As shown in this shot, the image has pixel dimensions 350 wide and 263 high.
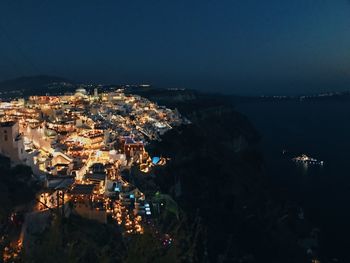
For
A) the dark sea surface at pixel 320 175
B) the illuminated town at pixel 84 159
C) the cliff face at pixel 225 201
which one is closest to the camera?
the illuminated town at pixel 84 159

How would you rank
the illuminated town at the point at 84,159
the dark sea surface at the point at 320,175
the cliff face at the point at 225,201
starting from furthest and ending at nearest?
the dark sea surface at the point at 320,175 < the cliff face at the point at 225,201 < the illuminated town at the point at 84,159

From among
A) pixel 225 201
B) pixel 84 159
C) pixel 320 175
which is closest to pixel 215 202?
pixel 225 201

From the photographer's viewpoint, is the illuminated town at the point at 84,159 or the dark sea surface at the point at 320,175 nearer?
the illuminated town at the point at 84,159

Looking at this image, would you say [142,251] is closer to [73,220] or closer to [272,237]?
[73,220]

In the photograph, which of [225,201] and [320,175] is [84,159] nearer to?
[225,201]

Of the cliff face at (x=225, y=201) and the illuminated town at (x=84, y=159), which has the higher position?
the illuminated town at (x=84, y=159)

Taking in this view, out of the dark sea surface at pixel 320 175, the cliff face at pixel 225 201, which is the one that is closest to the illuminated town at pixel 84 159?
the cliff face at pixel 225 201

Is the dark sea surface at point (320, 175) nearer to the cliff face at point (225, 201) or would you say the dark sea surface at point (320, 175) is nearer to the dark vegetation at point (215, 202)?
the dark vegetation at point (215, 202)

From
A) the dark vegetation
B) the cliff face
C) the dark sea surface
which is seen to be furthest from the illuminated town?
the dark sea surface

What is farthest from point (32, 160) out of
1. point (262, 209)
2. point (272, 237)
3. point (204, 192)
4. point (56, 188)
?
point (262, 209)
